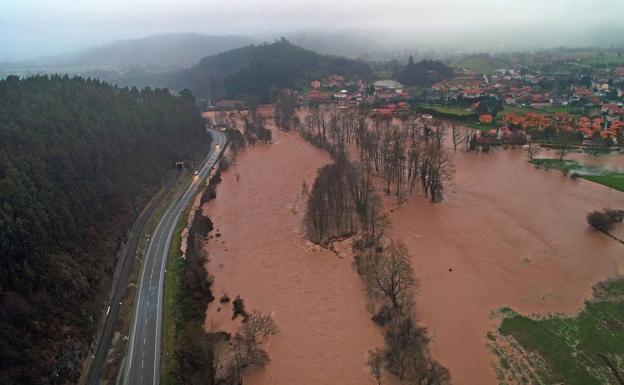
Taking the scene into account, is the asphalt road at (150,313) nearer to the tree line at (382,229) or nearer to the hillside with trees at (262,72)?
the tree line at (382,229)

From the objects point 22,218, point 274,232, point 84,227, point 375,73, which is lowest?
point 274,232

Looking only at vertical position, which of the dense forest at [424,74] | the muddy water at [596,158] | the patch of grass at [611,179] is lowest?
the patch of grass at [611,179]

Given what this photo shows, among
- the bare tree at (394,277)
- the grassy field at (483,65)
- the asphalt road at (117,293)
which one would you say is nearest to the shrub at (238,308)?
the asphalt road at (117,293)

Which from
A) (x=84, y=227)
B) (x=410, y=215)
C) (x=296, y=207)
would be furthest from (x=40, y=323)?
(x=410, y=215)

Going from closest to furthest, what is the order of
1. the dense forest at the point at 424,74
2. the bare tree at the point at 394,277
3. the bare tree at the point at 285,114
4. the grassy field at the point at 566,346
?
the grassy field at the point at 566,346, the bare tree at the point at 394,277, the bare tree at the point at 285,114, the dense forest at the point at 424,74

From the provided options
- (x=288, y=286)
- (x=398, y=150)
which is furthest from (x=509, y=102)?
(x=288, y=286)

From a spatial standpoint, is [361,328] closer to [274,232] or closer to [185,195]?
[274,232]
